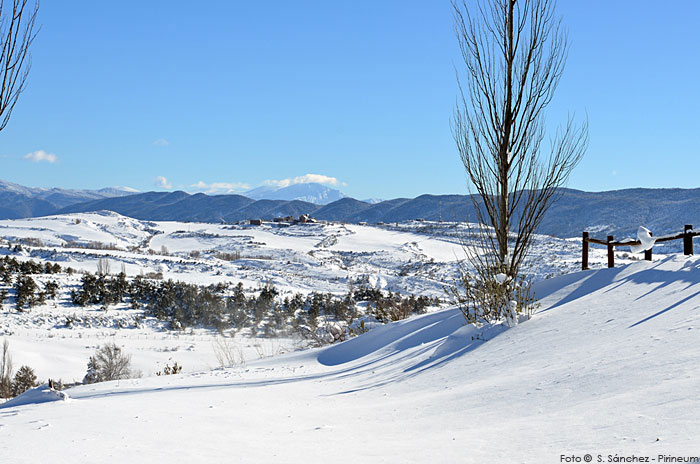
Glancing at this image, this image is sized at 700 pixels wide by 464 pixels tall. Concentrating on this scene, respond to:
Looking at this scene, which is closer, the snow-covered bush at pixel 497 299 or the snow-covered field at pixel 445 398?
the snow-covered field at pixel 445 398

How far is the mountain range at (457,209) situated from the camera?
52.8m

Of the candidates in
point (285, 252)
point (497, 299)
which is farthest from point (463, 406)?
point (285, 252)

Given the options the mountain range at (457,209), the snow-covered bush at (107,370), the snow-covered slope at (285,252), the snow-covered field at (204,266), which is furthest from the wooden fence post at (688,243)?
the snow-covered bush at (107,370)

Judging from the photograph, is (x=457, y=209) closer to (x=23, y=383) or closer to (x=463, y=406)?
(x=23, y=383)

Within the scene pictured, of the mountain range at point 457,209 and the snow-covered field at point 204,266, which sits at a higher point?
the mountain range at point 457,209

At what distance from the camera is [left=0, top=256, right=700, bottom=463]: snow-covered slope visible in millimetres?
2535

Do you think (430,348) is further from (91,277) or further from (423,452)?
(91,277)

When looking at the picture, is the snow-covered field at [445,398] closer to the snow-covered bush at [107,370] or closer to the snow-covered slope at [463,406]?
the snow-covered slope at [463,406]

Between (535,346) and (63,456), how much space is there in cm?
414

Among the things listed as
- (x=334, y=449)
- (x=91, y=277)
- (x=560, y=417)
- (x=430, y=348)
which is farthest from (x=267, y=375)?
(x=91, y=277)

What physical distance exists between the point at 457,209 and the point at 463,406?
77.7 meters

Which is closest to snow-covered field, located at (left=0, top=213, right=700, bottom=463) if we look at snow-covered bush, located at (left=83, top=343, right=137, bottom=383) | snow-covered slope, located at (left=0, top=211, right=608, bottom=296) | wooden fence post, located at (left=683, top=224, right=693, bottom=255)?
wooden fence post, located at (left=683, top=224, right=693, bottom=255)

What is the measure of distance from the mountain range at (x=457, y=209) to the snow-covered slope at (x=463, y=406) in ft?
5.44

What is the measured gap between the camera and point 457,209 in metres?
79.4
